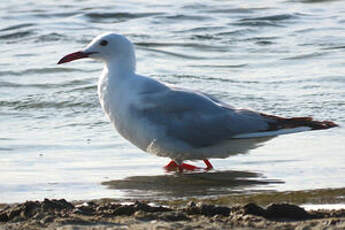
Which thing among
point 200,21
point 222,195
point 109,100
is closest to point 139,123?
point 109,100

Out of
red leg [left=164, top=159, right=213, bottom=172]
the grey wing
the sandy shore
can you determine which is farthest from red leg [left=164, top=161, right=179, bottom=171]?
the sandy shore

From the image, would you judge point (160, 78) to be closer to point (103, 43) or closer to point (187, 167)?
point (103, 43)

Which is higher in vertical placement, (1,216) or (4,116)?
(1,216)

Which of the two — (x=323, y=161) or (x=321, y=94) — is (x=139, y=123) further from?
(x=321, y=94)

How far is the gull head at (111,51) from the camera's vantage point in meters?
7.87

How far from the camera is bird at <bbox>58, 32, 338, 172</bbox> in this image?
7.30m

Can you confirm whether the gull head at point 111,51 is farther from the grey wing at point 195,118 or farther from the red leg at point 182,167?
the red leg at point 182,167

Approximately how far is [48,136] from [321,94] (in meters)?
3.40

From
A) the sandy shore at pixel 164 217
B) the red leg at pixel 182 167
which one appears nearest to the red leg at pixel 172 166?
the red leg at pixel 182 167

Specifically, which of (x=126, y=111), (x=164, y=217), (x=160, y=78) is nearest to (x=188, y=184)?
(x=126, y=111)

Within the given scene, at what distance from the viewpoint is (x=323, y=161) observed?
741 cm

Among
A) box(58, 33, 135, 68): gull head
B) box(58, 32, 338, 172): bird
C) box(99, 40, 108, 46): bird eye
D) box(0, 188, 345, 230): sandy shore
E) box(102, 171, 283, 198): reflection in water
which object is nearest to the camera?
box(0, 188, 345, 230): sandy shore

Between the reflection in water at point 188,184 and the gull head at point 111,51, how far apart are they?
1.19 metres

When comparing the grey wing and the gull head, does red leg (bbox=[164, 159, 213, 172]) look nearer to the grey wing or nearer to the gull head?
the grey wing
